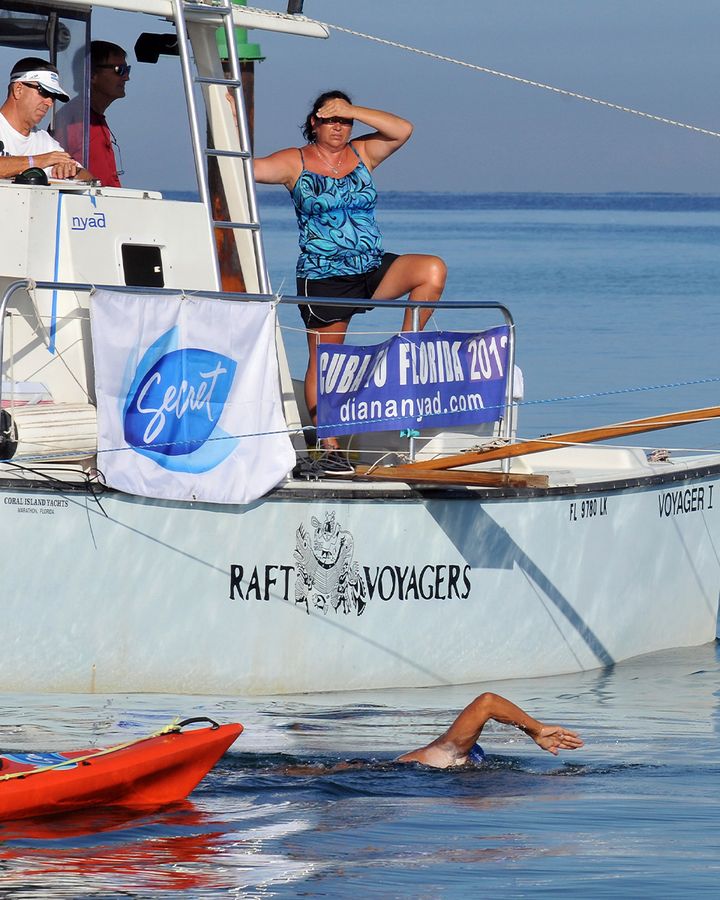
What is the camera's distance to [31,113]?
9633mm

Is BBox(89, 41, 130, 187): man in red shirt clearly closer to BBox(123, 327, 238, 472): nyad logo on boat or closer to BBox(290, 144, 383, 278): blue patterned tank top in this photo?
BBox(290, 144, 383, 278): blue patterned tank top

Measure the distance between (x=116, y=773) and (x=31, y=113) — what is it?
3.90m

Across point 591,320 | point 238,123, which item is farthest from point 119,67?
point 591,320

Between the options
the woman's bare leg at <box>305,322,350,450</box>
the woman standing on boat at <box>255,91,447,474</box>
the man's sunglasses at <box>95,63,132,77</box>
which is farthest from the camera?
the woman standing on boat at <box>255,91,447,474</box>

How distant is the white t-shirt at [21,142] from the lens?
31.6 feet

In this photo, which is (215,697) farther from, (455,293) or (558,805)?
(455,293)

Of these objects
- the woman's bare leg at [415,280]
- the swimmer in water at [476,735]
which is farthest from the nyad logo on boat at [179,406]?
the swimmer in water at [476,735]

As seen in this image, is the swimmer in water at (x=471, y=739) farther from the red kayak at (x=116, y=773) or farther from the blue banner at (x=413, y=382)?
the blue banner at (x=413, y=382)

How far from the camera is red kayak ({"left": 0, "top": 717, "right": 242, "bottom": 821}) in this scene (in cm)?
781

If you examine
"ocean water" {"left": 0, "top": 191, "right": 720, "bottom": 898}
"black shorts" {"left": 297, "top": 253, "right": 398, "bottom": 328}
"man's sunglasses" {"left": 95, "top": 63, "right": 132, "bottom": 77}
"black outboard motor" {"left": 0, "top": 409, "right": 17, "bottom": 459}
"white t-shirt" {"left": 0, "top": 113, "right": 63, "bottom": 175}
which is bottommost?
"ocean water" {"left": 0, "top": 191, "right": 720, "bottom": 898}

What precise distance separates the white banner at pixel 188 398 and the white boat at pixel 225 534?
108 millimetres

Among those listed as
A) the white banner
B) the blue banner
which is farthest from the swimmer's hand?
the blue banner

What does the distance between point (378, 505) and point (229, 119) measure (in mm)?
2626

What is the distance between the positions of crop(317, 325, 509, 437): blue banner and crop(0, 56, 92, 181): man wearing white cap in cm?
182
